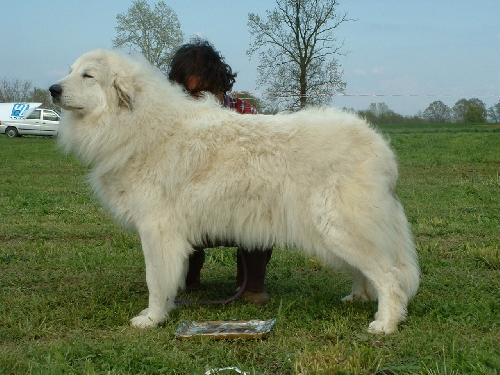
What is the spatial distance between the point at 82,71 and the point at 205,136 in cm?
89

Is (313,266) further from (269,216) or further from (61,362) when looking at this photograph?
(61,362)

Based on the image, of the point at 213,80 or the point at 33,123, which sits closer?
the point at 213,80

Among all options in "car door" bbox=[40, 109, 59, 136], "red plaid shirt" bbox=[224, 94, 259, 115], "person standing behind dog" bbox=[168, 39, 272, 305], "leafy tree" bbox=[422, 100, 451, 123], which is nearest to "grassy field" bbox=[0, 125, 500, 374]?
"person standing behind dog" bbox=[168, 39, 272, 305]

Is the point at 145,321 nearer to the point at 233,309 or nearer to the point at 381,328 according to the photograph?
the point at 233,309

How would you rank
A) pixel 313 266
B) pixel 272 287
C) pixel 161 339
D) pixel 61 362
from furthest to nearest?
pixel 313 266 → pixel 272 287 → pixel 161 339 → pixel 61 362

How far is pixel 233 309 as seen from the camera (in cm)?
421

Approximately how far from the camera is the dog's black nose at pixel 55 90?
375cm

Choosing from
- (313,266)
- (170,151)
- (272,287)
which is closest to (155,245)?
(170,151)

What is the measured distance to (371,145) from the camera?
3.83 m

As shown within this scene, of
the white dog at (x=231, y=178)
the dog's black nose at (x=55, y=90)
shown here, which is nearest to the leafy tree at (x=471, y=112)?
the white dog at (x=231, y=178)

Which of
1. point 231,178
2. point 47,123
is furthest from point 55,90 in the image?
point 47,123

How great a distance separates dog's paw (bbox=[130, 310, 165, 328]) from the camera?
3832 mm

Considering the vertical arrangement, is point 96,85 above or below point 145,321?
above

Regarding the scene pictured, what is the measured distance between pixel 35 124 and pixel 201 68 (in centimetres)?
2949
